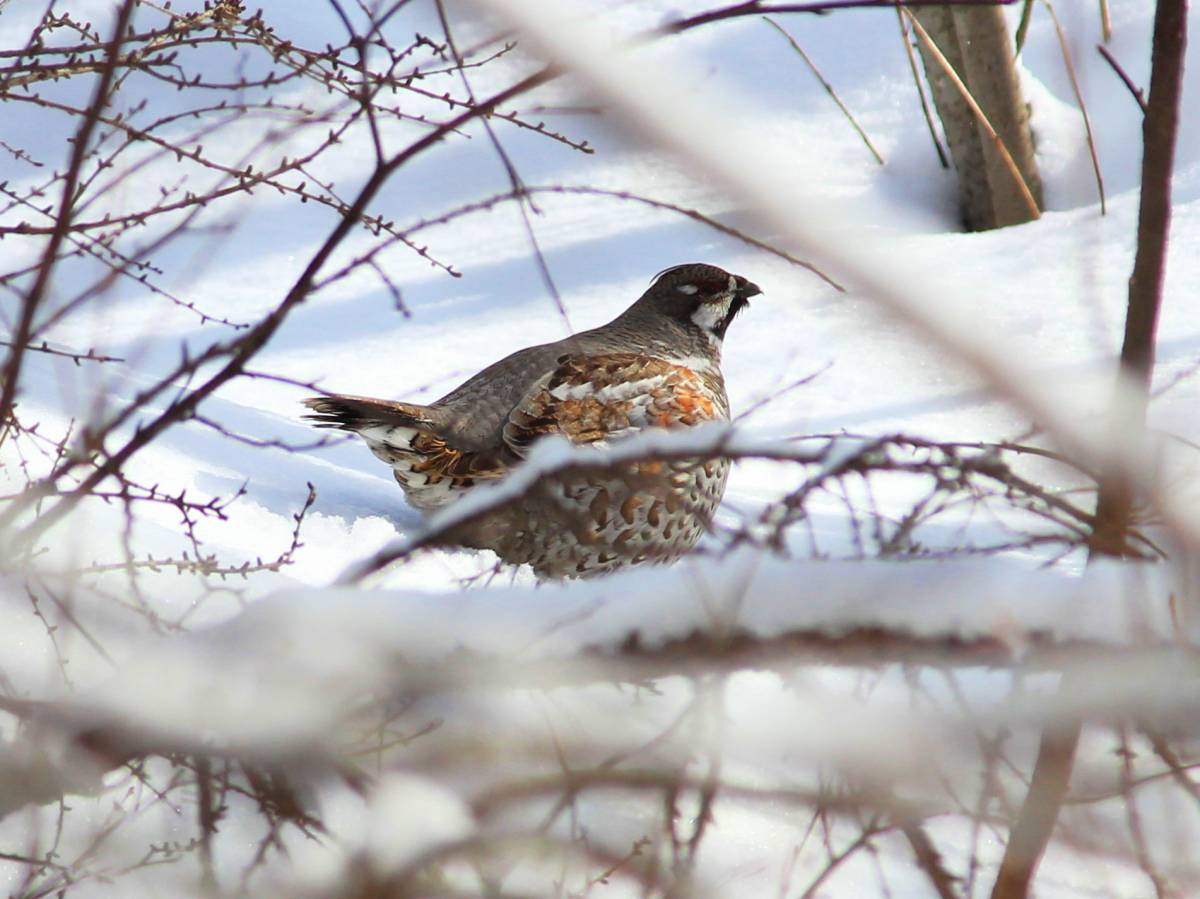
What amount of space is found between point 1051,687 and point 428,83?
7990 mm

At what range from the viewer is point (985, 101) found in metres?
6.60

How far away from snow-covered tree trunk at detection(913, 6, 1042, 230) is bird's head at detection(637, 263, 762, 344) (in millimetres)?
2052

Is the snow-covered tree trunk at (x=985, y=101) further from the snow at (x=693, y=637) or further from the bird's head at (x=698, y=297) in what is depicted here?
the snow at (x=693, y=637)

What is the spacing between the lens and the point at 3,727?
1085mm

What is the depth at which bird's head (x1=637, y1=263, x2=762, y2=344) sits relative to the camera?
15.8 feet

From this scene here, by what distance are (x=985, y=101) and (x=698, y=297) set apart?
104 inches

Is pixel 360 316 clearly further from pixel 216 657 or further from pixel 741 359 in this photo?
pixel 216 657

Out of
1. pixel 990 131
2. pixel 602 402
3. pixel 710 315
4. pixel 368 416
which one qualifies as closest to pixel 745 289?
pixel 710 315

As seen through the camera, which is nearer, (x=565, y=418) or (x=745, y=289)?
(x=565, y=418)

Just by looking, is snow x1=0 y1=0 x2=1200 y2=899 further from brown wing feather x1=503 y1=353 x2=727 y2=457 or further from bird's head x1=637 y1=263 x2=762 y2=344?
bird's head x1=637 y1=263 x2=762 y2=344

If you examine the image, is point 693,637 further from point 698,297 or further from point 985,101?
point 985,101

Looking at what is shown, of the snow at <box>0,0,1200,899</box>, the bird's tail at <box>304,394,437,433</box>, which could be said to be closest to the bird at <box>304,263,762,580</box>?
the bird's tail at <box>304,394,437,433</box>

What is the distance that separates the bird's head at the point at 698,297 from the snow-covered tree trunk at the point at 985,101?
2052 millimetres

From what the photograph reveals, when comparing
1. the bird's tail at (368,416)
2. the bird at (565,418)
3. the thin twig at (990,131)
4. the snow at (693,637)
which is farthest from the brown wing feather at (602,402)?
the thin twig at (990,131)
